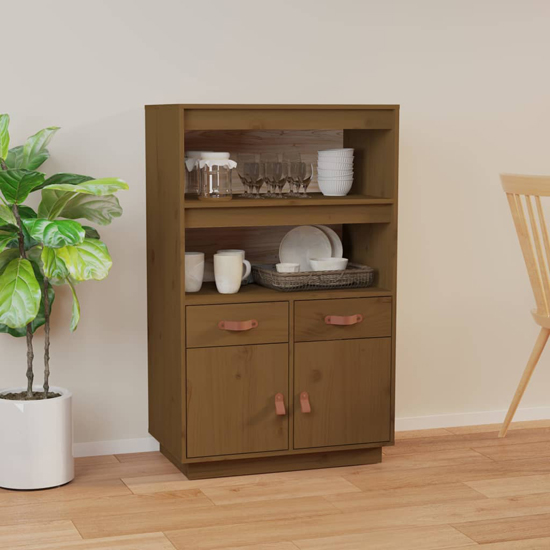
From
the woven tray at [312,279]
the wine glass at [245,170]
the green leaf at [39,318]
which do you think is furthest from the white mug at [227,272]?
the green leaf at [39,318]

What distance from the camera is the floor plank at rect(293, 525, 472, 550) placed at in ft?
8.83

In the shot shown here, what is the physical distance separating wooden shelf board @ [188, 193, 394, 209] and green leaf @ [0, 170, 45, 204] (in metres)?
0.48

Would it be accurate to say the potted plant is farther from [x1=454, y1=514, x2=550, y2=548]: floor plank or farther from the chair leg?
the chair leg

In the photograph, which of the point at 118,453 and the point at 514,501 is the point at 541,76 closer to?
the point at 514,501

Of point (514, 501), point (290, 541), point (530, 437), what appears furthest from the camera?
point (530, 437)

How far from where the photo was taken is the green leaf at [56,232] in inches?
112

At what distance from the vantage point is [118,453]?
359 centimetres

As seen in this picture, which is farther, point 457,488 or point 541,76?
point 541,76

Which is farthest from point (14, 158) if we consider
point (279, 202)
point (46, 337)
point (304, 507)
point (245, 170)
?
point (304, 507)

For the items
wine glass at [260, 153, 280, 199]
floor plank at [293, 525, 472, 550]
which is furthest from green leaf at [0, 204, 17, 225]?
floor plank at [293, 525, 472, 550]

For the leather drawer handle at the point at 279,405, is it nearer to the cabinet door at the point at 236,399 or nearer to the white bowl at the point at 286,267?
the cabinet door at the point at 236,399

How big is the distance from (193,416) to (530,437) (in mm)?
1412

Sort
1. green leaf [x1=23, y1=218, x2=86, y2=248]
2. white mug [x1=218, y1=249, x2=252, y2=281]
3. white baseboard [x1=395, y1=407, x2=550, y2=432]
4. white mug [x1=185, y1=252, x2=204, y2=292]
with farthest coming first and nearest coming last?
white baseboard [x1=395, y1=407, x2=550, y2=432]
white mug [x1=218, y1=249, x2=252, y2=281]
white mug [x1=185, y1=252, x2=204, y2=292]
green leaf [x1=23, y1=218, x2=86, y2=248]

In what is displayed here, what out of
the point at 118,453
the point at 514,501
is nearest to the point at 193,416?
the point at 118,453
